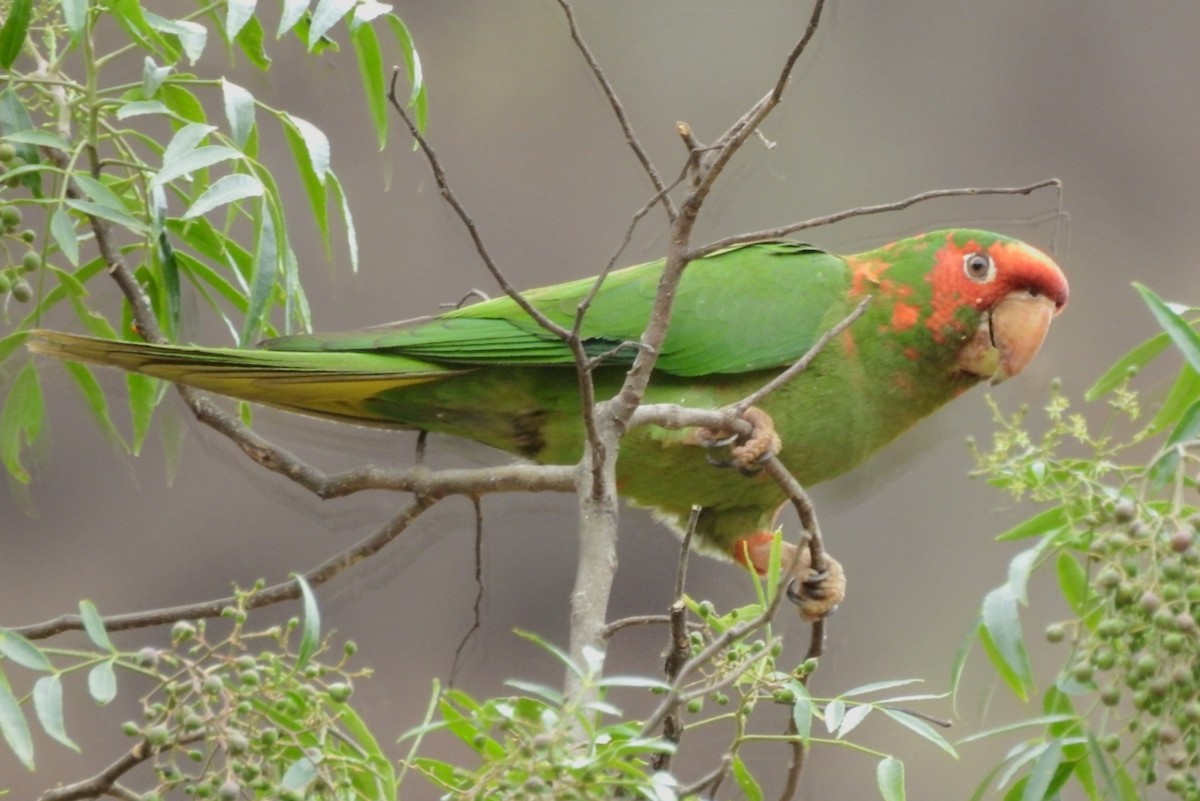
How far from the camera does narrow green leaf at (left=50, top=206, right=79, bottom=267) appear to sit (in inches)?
43.4

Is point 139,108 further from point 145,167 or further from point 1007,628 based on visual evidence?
point 1007,628

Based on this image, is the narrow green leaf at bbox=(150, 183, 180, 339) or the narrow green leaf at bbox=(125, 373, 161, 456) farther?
the narrow green leaf at bbox=(125, 373, 161, 456)

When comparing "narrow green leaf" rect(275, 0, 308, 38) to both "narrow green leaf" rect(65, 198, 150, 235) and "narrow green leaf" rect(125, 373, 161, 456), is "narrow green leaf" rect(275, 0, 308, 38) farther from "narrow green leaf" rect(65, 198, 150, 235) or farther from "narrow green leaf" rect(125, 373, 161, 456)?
"narrow green leaf" rect(125, 373, 161, 456)

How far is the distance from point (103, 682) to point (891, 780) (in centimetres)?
63

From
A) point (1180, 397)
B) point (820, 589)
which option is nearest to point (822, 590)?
→ point (820, 589)

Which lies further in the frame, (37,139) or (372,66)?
(372,66)

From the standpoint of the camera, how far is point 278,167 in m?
2.10

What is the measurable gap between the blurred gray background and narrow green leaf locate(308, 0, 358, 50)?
73 centimetres

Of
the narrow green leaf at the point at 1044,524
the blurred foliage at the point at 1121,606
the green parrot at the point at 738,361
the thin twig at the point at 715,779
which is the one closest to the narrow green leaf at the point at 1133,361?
the blurred foliage at the point at 1121,606

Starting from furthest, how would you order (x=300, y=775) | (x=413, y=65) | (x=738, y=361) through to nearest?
1. (x=738, y=361)
2. (x=413, y=65)
3. (x=300, y=775)

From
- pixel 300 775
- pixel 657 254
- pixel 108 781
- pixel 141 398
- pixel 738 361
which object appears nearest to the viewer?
pixel 300 775

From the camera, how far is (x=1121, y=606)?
93 centimetres

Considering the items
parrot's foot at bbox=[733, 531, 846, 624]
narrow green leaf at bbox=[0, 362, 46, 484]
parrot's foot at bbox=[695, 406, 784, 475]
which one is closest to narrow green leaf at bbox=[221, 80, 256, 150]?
narrow green leaf at bbox=[0, 362, 46, 484]

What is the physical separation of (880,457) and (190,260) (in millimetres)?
1187
